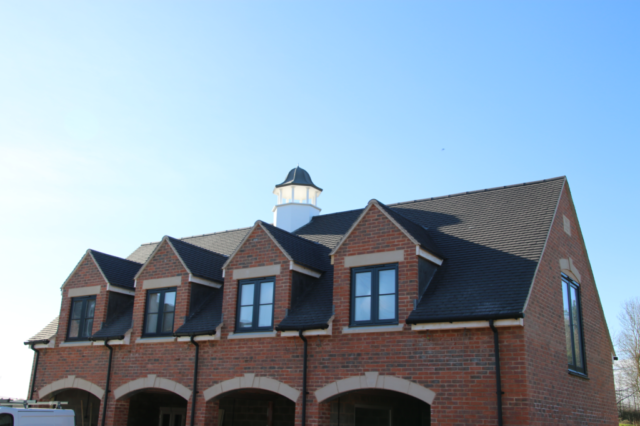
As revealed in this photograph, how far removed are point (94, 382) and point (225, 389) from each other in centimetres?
593

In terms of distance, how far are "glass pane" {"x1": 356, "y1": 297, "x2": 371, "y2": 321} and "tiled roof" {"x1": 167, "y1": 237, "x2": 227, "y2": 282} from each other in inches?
251

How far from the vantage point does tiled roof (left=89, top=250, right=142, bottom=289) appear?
21462 mm

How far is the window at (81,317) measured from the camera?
21.2 metres

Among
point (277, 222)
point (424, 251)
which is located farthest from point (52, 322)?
point (424, 251)

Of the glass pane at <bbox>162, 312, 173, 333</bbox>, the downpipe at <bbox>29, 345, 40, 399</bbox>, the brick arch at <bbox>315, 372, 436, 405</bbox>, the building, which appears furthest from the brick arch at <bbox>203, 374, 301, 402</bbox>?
the downpipe at <bbox>29, 345, 40, 399</bbox>

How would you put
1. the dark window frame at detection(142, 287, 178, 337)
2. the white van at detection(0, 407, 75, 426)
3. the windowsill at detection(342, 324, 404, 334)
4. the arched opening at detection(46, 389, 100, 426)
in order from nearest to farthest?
the white van at detection(0, 407, 75, 426) → the windowsill at detection(342, 324, 404, 334) → the dark window frame at detection(142, 287, 178, 337) → the arched opening at detection(46, 389, 100, 426)

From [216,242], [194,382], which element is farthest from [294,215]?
[194,382]

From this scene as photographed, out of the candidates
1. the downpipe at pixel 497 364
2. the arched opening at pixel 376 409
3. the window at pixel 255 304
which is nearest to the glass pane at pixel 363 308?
the arched opening at pixel 376 409

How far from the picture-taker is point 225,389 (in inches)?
653

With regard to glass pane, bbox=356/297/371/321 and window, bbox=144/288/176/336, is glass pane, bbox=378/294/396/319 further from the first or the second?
window, bbox=144/288/176/336

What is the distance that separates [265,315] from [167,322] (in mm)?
4073

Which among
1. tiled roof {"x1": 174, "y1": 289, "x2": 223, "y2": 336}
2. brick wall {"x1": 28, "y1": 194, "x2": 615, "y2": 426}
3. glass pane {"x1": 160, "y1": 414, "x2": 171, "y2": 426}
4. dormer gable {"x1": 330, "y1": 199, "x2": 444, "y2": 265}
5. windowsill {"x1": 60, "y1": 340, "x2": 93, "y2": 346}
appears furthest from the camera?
glass pane {"x1": 160, "y1": 414, "x2": 171, "y2": 426}

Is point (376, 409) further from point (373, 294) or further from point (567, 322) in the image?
point (567, 322)

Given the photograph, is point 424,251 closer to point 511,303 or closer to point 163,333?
point 511,303
